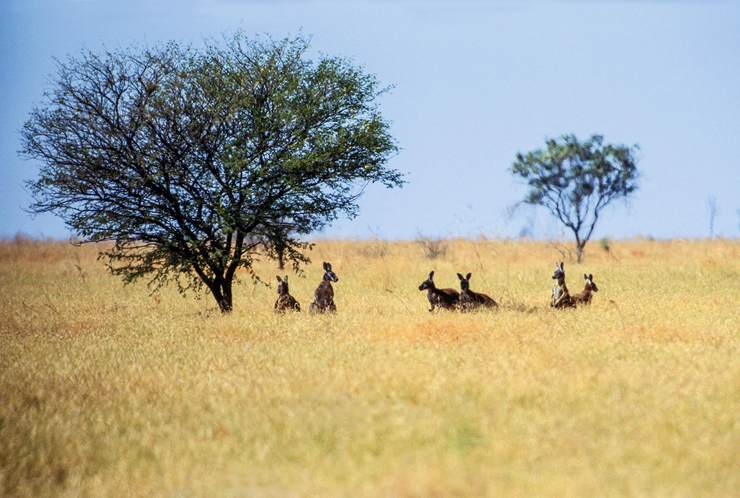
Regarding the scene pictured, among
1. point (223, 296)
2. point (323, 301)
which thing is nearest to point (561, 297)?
point (323, 301)

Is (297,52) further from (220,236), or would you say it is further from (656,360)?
(656,360)

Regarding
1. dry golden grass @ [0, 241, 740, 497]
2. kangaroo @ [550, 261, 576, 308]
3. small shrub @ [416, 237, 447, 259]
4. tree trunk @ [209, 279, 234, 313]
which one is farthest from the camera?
small shrub @ [416, 237, 447, 259]

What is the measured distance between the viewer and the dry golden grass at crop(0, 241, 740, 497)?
7.05 meters

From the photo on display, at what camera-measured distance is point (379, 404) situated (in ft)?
30.0

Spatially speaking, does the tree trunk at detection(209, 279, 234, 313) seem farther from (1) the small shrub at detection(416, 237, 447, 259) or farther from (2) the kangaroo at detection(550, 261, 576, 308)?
(1) the small shrub at detection(416, 237, 447, 259)

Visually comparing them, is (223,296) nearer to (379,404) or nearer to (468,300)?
(468,300)

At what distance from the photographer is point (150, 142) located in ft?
65.9

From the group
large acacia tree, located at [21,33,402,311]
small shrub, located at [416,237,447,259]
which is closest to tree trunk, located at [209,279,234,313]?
large acacia tree, located at [21,33,402,311]

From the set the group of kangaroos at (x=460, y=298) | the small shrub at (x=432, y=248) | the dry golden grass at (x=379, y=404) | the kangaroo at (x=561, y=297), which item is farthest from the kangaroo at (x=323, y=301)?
the small shrub at (x=432, y=248)

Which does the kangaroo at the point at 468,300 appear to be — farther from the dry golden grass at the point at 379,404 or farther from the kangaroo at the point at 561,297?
the kangaroo at the point at 561,297

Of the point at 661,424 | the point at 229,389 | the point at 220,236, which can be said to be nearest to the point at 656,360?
the point at 661,424

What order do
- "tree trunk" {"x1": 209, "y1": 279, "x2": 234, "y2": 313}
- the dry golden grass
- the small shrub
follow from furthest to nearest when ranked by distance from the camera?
the small shrub
"tree trunk" {"x1": 209, "y1": 279, "x2": 234, "y2": 313}
the dry golden grass

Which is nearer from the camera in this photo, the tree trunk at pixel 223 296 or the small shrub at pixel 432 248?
the tree trunk at pixel 223 296

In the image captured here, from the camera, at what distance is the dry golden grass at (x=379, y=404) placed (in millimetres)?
7047
